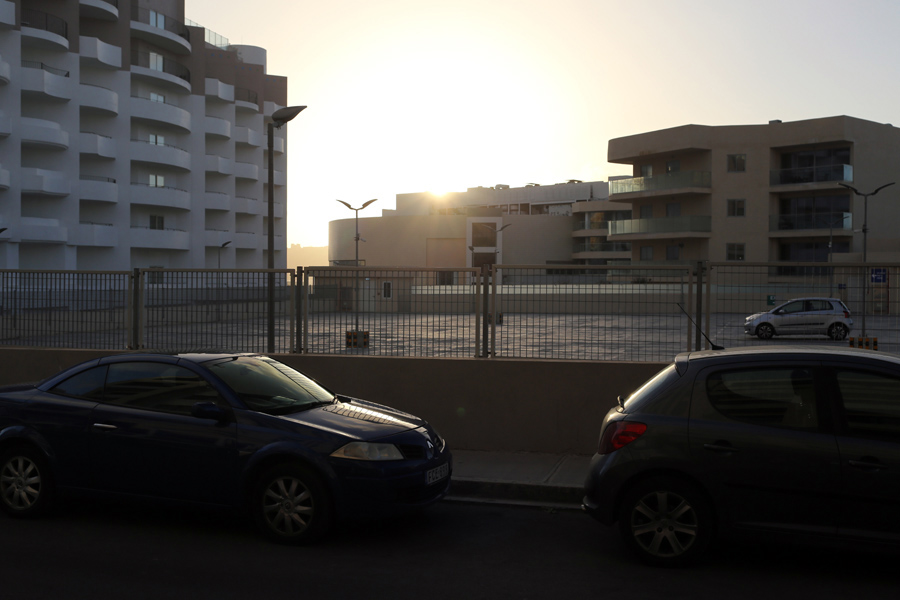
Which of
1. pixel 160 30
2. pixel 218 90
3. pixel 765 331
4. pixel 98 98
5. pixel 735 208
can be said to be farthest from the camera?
pixel 218 90

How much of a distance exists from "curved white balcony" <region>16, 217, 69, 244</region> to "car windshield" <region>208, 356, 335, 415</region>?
2002 inches

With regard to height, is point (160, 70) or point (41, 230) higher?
point (160, 70)

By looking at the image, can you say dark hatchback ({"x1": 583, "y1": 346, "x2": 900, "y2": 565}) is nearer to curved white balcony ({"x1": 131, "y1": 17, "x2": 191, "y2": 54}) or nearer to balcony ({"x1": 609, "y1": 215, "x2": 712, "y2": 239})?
balcony ({"x1": 609, "y1": 215, "x2": 712, "y2": 239})

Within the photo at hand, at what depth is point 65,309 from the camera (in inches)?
426

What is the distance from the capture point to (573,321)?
28.8 feet

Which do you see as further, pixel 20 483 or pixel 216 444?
pixel 20 483

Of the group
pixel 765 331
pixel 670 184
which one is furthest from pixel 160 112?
pixel 765 331

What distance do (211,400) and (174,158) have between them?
2441 inches

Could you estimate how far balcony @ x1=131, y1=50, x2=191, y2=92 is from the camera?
2405 inches

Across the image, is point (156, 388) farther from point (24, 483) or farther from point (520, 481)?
point (520, 481)

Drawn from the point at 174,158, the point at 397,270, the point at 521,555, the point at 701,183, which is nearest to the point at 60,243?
the point at 174,158

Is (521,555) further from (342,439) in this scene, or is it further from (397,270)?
(397,270)

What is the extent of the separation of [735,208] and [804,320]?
51384 mm

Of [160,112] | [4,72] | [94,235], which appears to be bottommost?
[94,235]
